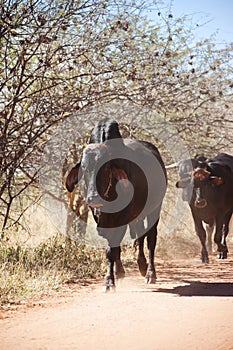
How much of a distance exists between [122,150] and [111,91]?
4.11 ft

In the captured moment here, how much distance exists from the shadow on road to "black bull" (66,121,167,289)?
0.58 m

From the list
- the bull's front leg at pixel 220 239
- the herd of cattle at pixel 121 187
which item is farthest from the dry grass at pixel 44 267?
the bull's front leg at pixel 220 239

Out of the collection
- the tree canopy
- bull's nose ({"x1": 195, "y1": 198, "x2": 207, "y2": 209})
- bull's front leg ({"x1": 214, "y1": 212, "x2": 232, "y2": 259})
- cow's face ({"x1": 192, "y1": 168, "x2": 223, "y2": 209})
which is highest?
the tree canopy

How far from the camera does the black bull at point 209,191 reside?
34.2 feet

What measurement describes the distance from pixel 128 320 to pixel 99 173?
2.16 meters

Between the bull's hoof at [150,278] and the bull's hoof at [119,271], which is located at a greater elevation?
the bull's hoof at [119,271]

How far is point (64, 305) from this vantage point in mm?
6102

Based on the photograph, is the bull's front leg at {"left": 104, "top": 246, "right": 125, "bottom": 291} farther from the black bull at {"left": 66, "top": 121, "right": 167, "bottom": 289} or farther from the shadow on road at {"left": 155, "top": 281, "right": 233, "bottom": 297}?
the shadow on road at {"left": 155, "top": 281, "right": 233, "bottom": 297}

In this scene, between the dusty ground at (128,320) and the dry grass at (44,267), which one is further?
the dry grass at (44,267)

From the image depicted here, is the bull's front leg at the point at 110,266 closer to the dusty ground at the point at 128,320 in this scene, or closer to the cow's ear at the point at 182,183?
the dusty ground at the point at 128,320

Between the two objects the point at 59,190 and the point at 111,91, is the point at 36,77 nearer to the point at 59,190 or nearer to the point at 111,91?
the point at 111,91

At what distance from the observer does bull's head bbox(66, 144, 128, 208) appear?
268 inches

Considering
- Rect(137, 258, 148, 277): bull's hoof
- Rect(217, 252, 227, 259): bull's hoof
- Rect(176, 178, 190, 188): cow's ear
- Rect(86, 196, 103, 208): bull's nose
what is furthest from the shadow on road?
Rect(217, 252, 227, 259): bull's hoof

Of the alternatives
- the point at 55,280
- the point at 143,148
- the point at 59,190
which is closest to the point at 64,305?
the point at 55,280
